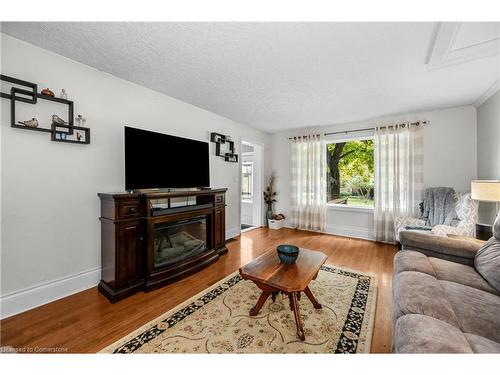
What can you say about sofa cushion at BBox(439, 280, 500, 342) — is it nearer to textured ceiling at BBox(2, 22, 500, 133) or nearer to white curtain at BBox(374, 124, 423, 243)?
textured ceiling at BBox(2, 22, 500, 133)

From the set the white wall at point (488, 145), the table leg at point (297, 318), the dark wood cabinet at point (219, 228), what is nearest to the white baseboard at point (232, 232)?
the dark wood cabinet at point (219, 228)

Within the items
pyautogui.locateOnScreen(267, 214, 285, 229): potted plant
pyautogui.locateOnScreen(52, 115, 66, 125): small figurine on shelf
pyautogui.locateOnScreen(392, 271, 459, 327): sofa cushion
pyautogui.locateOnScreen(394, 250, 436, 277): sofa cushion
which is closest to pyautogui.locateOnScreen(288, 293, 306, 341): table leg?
pyautogui.locateOnScreen(392, 271, 459, 327): sofa cushion

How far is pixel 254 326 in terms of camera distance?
1.62 meters

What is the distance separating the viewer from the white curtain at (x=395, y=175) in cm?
357

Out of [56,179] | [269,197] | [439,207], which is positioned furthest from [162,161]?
[439,207]

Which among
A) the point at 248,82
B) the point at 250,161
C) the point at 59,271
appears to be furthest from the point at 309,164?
the point at 59,271

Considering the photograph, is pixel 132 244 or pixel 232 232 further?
pixel 232 232

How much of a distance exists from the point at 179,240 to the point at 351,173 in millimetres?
3765

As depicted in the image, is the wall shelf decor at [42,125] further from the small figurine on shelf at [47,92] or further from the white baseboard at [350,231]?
the white baseboard at [350,231]

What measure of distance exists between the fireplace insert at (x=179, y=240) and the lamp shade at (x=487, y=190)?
3161 mm

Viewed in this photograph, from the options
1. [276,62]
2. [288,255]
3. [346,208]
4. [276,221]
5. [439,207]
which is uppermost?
[276,62]

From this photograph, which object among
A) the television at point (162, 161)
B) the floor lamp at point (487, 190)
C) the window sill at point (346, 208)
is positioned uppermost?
the television at point (162, 161)

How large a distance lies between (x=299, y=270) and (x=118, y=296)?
5.78ft

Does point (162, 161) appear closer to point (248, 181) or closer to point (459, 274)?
point (459, 274)
